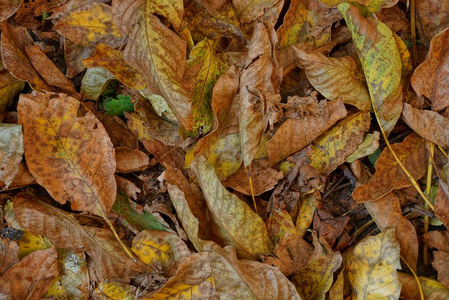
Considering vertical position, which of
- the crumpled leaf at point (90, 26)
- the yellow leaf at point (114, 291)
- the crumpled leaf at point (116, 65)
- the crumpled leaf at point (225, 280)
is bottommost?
the yellow leaf at point (114, 291)

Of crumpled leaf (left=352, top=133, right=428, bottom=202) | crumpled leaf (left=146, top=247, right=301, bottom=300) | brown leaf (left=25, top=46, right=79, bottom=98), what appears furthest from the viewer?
brown leaf (left=25, top=46, right=79, bottom=98)

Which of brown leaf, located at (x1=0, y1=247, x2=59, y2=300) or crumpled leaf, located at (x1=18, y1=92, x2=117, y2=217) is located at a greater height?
crumpled leaf, located at (x1=18, y1=92, x2=117, y2=217)

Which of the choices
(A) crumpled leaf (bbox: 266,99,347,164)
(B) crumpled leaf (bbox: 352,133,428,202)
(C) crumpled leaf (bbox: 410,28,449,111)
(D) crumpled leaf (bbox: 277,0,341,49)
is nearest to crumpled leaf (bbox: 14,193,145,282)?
(A) crumpled leaf (bbox: 266,99,347,164)

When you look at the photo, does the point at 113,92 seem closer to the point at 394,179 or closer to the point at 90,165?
→ the point at 90,165

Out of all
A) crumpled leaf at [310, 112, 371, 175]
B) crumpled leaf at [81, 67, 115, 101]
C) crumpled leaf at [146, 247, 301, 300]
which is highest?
crumpled leaf at [81, 67, 115, 101]

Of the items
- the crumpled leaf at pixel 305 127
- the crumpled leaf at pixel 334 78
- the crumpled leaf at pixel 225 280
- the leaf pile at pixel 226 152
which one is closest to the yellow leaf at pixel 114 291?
the leaf pile at pixel 226 152

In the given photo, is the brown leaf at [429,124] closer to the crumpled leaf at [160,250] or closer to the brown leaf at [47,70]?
the crumpled leaf at [160,250]

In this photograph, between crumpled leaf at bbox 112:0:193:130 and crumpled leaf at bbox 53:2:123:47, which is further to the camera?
crumpled leaf at bbox 53:2:123:47

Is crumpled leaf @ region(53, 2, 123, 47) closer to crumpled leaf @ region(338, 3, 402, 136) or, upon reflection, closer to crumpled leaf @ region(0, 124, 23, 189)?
crumpled leaf @ region(0, 124, 23, 189)
